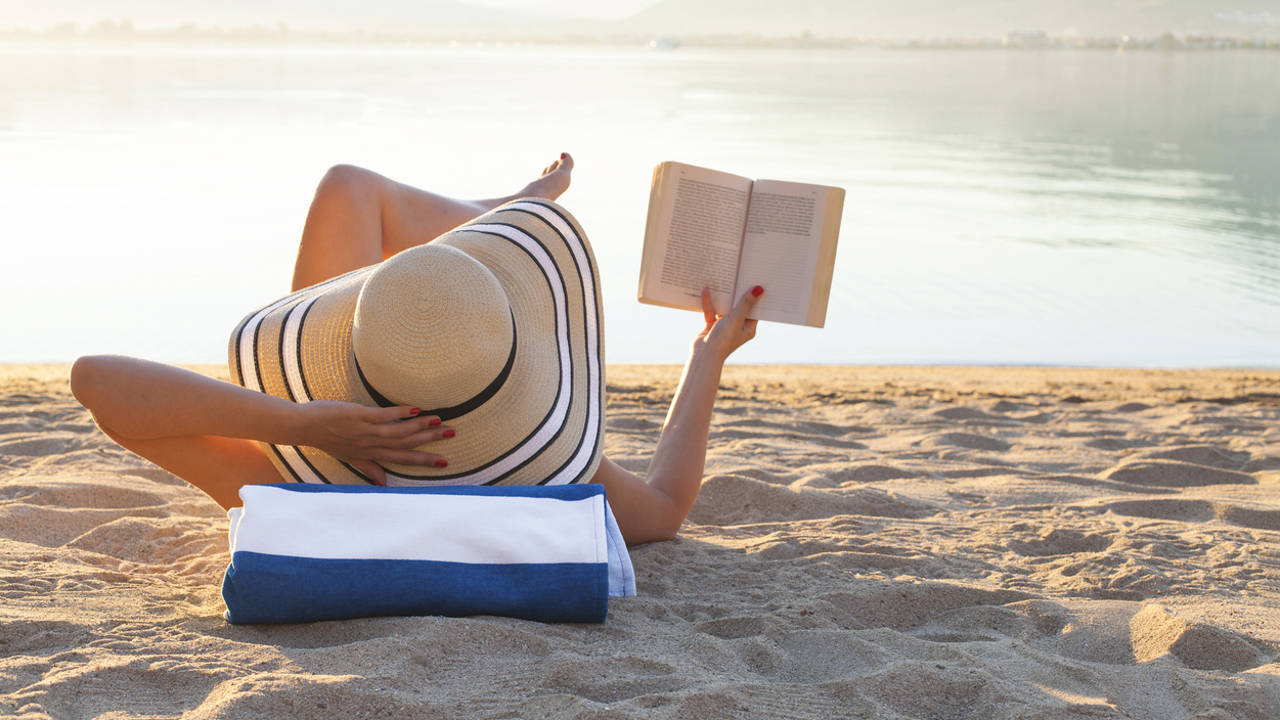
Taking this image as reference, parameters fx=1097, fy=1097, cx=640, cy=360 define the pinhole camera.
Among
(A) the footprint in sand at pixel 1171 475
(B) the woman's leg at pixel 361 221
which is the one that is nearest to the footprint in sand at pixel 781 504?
(A) the footprint in sand at pixel 1171 475

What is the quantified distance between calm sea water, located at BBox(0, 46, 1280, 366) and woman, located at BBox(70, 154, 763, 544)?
295 cm

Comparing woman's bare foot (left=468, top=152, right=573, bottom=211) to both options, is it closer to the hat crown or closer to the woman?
the woman

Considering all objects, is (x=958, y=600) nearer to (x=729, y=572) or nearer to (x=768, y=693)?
(x=729, y=572)

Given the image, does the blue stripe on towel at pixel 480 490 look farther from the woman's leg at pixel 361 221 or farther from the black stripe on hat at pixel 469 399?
the woman's leg at pixel 361 221

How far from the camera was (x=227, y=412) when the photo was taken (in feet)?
5.87

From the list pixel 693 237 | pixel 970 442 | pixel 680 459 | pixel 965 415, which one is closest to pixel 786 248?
pixel 693 237

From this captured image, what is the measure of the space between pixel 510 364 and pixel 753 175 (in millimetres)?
8249

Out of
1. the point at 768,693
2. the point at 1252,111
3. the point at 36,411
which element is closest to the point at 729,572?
the point at 768,693

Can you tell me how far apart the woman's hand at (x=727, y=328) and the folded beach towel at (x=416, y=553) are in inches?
26.7

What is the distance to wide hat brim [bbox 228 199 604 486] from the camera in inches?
72.5

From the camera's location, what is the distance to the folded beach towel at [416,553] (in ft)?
5.60

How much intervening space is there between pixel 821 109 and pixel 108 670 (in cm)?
1900

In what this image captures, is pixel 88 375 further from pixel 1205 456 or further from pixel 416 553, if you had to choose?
pixel 1205 456

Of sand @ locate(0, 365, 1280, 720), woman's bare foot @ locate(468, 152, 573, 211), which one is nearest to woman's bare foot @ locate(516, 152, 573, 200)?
woman's bare foot @ locate(468, 152, 573, 211)
